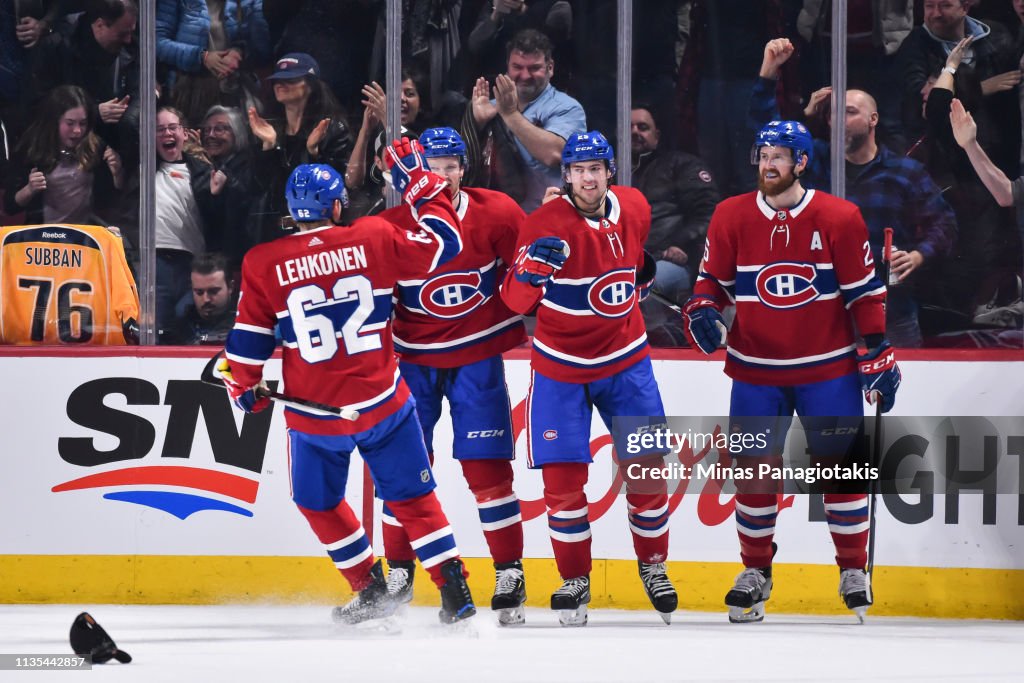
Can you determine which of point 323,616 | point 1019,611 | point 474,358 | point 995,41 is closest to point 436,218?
point 474,358

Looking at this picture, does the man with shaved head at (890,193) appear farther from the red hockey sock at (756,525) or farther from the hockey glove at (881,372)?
the red hockey sock at (756,525)

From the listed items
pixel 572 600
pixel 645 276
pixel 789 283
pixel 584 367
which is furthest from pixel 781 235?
pixel 572 600

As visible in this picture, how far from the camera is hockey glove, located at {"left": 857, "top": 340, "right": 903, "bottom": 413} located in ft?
14.0

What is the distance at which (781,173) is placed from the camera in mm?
4367

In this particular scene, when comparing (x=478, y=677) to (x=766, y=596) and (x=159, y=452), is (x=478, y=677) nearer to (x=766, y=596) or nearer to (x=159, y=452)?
(x=766, y=596)

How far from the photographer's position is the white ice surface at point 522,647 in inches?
135

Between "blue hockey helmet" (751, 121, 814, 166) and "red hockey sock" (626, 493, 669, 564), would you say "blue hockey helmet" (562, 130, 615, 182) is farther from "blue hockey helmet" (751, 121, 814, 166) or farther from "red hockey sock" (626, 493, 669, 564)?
"red hockey sock" (626, 493, 669, 564)

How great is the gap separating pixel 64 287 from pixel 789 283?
8.73 feet

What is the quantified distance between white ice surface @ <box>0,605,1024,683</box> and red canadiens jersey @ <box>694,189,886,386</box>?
2.71 ft

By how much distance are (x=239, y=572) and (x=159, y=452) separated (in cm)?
49

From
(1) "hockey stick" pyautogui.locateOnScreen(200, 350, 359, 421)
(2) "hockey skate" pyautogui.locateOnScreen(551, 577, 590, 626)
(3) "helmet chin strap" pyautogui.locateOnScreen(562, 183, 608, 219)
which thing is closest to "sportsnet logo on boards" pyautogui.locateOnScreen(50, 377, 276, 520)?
(1) "hockey stick" pyautogui.locateOnScreen(200, 350, 359, 421)

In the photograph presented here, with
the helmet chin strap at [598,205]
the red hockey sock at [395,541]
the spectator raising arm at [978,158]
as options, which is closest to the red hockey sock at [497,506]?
the red hockey sock at [395,541]

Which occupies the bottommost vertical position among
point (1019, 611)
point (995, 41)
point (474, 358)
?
point (1019, 611)

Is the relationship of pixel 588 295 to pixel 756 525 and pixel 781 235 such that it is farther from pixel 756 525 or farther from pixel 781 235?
pixel 756 525
